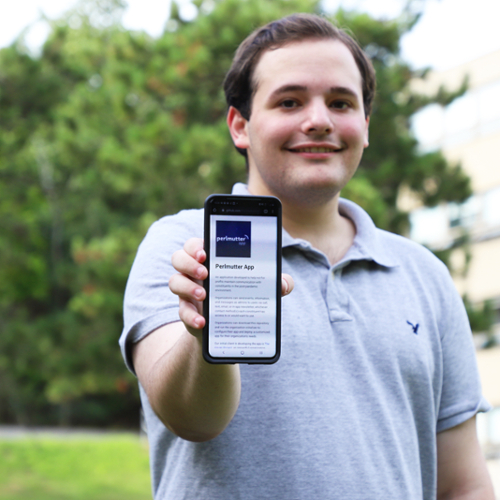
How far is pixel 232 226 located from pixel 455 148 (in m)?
15.0

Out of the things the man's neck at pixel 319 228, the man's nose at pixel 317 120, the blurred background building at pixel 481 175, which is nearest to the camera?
the man's nose at pixel 317 120

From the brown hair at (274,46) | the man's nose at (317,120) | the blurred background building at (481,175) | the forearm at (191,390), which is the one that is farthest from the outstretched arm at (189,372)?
the blurred background building at (481,175)

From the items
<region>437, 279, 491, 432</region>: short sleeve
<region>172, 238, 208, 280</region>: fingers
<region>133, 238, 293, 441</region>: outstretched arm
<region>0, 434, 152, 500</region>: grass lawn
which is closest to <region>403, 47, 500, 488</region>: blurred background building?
<region>0, 434, 152, 500</region>: grass lawn

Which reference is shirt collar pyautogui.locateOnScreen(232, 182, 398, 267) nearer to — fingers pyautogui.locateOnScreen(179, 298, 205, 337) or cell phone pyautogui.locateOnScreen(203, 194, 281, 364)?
cell phone pyautogui.locateOnScreen(203, 194, 281, 364)

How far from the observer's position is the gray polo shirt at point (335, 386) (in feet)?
4.78

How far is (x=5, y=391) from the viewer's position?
2145cm

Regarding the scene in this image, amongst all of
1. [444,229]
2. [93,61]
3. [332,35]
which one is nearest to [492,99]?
[444,229]

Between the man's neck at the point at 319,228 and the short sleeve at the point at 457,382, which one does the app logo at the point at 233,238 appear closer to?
the man's neck at the point at 319,228

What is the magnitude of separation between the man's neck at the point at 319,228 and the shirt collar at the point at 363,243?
0.13ft

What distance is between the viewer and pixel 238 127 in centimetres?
196

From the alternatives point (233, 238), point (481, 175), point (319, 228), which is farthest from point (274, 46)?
point (481, 175)

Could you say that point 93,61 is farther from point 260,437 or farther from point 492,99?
point 260,437

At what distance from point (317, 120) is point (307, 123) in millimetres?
27

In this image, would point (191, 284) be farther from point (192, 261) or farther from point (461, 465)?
point (461, 465)
